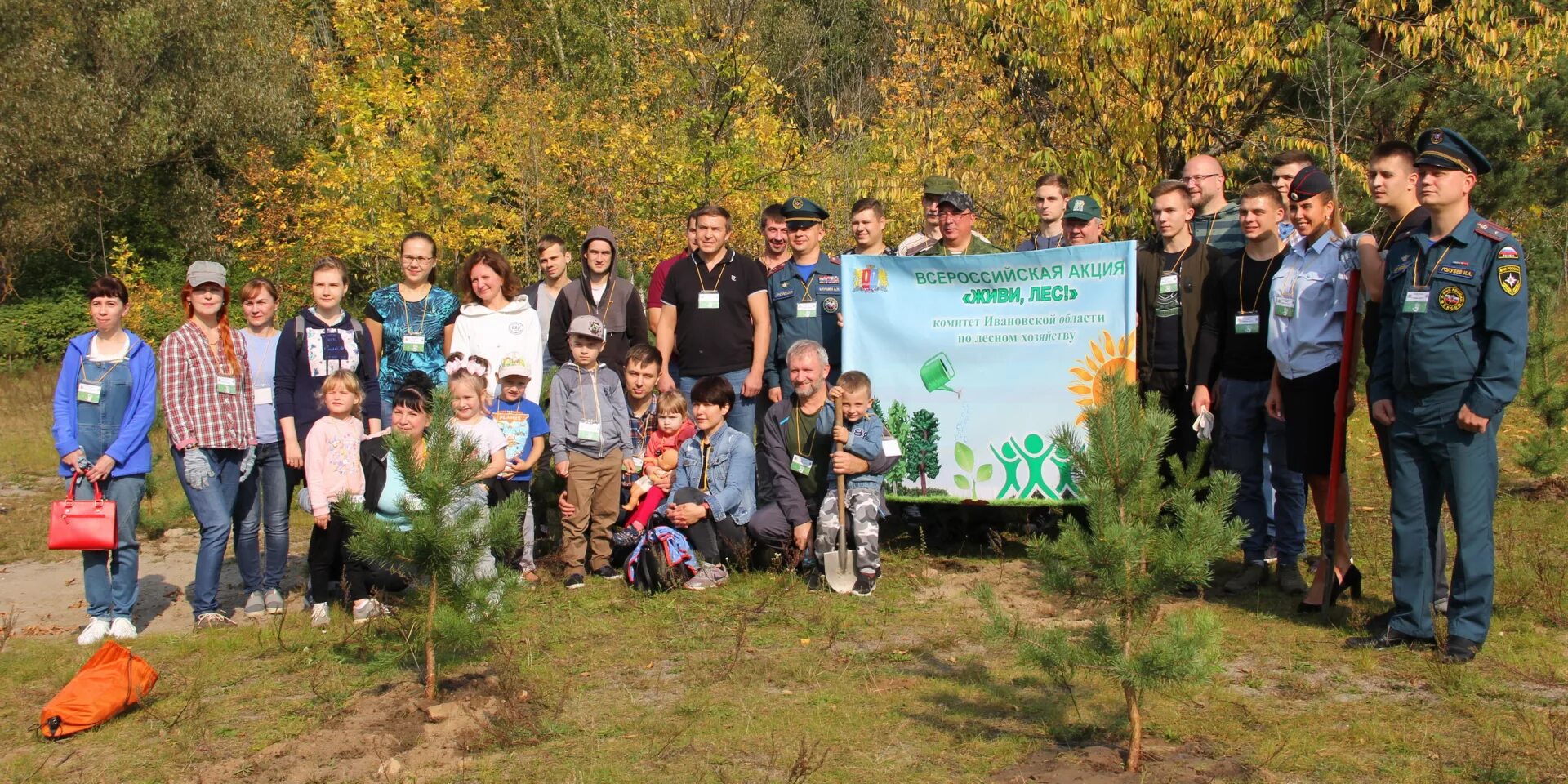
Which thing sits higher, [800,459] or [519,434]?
[519,434]

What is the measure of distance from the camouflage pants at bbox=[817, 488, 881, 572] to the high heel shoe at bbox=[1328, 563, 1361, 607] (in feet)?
7.80

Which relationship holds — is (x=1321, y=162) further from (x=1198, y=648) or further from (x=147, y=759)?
(x=147, y=759)

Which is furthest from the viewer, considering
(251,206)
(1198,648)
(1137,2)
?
(251,206)

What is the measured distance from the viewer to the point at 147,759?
495 cm

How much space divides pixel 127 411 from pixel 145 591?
200cm

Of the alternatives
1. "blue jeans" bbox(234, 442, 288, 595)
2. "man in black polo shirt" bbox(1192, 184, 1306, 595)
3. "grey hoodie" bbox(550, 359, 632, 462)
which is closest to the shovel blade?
"grey hoodie" bbox(550, 359, 632, 462)

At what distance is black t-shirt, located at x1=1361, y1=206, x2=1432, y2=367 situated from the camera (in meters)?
5.85

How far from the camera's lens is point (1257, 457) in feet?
22.9

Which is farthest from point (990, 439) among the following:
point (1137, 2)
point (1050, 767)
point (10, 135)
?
point (10, 135)

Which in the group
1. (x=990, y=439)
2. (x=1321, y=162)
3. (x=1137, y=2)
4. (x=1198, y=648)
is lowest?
(x=1198, y=648)

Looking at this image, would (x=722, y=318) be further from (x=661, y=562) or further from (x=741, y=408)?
(x=661, y=562)

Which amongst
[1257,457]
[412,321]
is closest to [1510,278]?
[1257,457]

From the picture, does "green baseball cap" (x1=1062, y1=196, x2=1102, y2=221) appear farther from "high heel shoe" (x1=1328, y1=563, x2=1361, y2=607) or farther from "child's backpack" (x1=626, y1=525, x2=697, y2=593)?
"child's backpack" (x1=626, y1=525, x2=697, y2=593)

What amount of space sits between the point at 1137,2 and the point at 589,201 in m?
10.1
